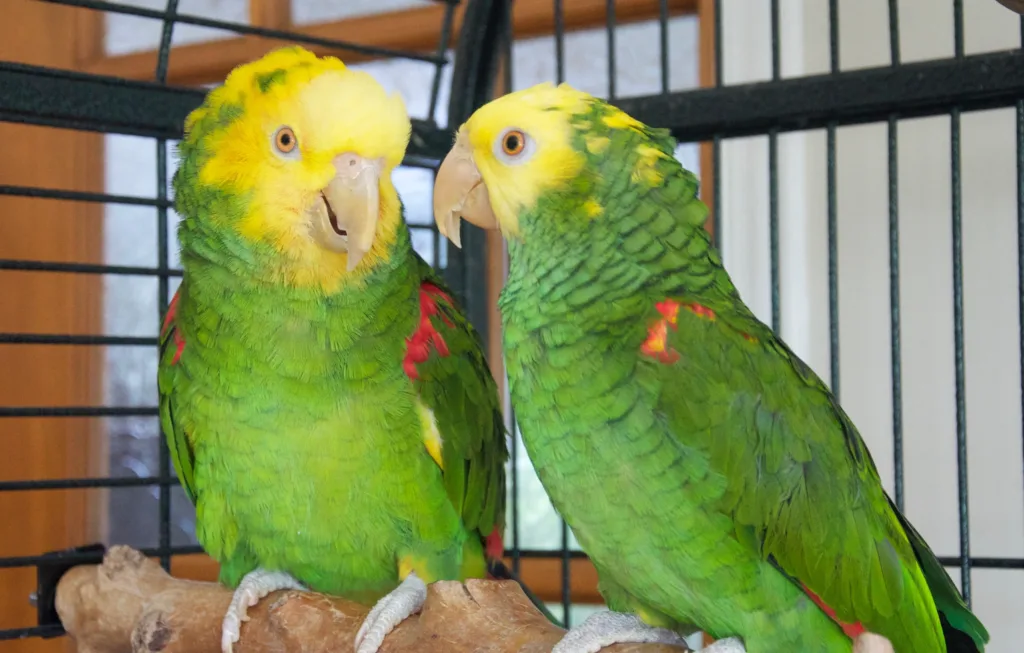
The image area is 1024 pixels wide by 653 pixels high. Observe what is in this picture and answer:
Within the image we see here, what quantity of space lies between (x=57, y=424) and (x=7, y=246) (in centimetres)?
45

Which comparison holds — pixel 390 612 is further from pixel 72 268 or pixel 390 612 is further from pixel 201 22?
pixel 201 22

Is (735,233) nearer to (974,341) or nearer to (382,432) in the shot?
(974,341)

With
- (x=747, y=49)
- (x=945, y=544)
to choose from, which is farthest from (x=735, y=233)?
(x=945, y=544)

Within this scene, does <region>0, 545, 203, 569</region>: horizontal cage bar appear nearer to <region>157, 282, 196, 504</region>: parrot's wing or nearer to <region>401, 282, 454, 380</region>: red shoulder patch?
<region>157, 282, 196, 504</region>: parrot's wing

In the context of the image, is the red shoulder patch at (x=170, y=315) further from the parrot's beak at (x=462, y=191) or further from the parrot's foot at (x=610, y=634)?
the parrot's foot at (x=610, y=634)

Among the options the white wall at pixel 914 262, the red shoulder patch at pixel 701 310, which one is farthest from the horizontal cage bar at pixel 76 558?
the white wall at pixel 914 262

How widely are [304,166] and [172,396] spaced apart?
36 cm

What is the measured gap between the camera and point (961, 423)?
3.83ft

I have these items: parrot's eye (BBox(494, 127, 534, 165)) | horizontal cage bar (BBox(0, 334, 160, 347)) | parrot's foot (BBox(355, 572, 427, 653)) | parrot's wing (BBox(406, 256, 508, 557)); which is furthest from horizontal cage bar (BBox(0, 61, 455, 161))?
parrot's foot (BBox(355, 572, 427, 653))

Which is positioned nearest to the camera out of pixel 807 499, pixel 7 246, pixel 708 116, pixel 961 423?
pixel 807 499

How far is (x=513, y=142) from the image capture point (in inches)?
37.0

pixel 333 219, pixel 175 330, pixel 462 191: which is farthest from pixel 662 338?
pixel 175 330

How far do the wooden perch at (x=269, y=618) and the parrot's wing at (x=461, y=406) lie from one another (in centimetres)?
18

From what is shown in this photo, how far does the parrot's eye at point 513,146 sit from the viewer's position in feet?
3.06
